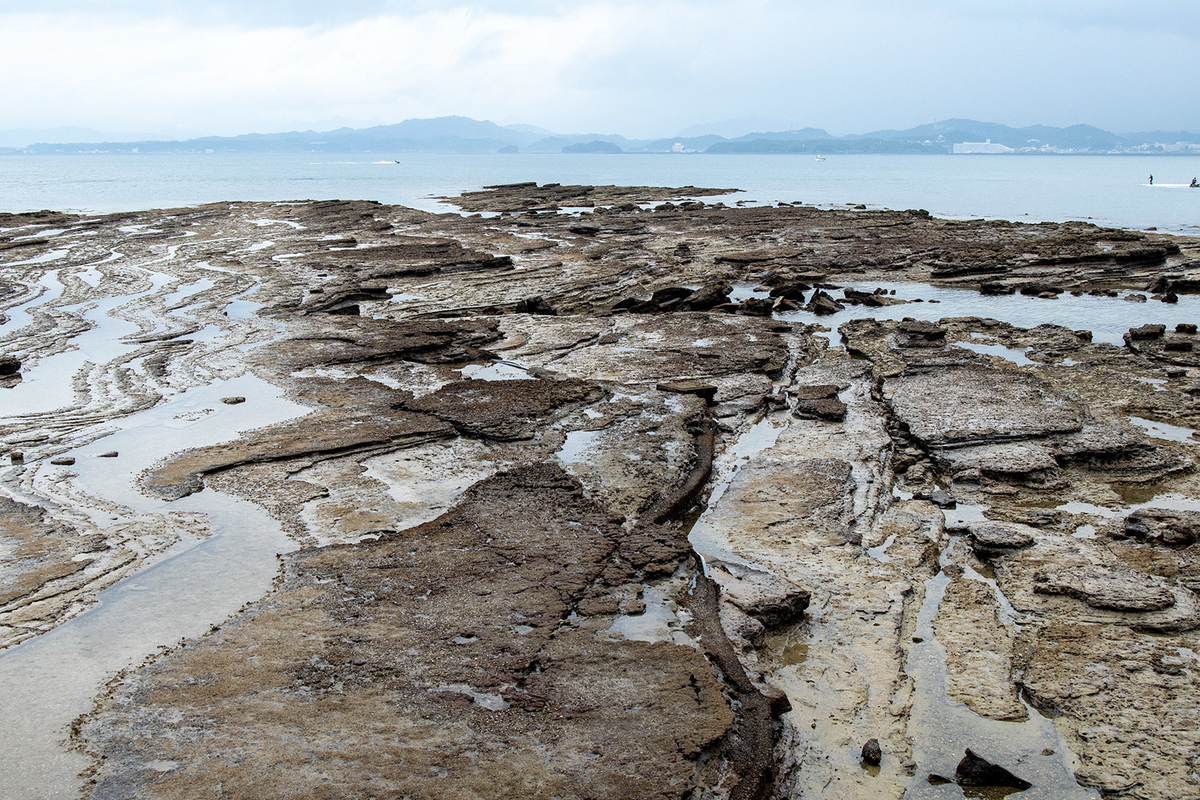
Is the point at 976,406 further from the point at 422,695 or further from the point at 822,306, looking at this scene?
A: the point at 422,695

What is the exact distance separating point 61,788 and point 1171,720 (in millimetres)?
5505

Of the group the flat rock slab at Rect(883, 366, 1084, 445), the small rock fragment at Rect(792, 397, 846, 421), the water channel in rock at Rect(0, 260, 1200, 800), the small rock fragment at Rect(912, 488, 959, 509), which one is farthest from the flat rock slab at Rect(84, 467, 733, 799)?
the flat rock slab at Rect(883, 366, 1084, 445)

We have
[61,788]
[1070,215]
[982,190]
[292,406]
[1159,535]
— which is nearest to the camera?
[61,788]

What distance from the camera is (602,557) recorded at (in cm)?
562

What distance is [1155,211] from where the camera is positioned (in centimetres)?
4019

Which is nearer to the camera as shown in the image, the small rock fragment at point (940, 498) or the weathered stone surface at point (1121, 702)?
the weathered stone surface at point (1121, 702)

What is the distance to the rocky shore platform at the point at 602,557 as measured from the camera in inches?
154

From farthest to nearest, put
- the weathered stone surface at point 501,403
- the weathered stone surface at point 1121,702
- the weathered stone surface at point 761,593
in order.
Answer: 1. the weathered stone surface at point 501,403
2. the weathered stone surface at point 761,593
3. the weathered stone surface at point 1121,702

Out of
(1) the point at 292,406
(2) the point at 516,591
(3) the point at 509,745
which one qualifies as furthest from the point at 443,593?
(1) the point at 292,406

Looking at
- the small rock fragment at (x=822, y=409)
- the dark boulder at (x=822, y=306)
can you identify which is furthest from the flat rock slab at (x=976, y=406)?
the dark boulder at (x=822, y=306)

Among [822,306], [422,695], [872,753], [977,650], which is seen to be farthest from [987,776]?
[822,306]

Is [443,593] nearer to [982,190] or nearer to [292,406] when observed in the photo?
[292,406]

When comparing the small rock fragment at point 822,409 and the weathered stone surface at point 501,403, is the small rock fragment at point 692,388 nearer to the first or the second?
the weathered stone surface at point 501,403

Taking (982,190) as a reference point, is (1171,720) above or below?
below
